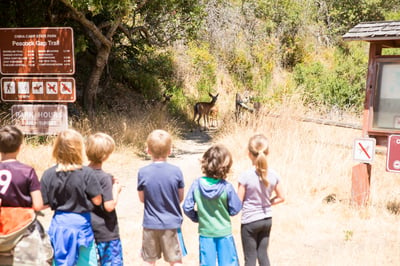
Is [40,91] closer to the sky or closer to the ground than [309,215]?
closer to the sky

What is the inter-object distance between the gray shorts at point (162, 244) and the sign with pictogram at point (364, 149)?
366 cm

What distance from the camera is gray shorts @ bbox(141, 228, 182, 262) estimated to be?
422cm

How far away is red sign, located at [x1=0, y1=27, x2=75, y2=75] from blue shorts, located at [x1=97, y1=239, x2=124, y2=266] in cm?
580

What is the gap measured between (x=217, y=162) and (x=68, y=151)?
3.95 feet

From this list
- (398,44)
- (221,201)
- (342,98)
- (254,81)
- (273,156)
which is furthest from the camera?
(254,81)

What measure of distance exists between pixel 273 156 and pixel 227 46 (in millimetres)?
14178

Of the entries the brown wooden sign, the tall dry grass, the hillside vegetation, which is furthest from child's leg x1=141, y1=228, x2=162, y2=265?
the hillside vegetation

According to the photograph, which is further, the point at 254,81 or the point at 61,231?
the point at 254,81

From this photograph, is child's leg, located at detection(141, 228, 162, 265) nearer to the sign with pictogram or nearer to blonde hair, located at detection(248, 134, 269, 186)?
blonde hair, located at detection(248, 134, 269, 186)

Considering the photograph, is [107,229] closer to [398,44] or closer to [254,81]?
[398,44]

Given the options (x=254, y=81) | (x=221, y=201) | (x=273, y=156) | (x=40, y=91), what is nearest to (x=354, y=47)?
(x=254, y=81)

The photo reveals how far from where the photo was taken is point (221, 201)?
13.7 ft

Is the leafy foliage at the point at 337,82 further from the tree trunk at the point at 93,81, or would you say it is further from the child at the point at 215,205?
the child at the point at 215,205

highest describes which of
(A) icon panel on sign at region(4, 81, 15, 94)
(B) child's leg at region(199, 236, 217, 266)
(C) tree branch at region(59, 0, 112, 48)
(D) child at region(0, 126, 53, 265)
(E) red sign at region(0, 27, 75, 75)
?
(C) tree branch at region(59, 0, 112, 48)
